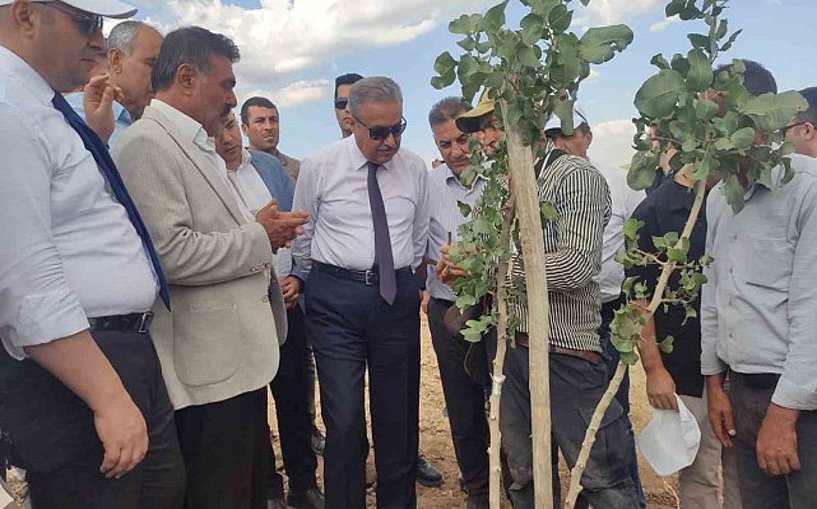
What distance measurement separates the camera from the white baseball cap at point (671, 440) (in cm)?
193

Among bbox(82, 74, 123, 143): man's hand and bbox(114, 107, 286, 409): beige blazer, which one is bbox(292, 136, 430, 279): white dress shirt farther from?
bbox(82, 74, 123, 143): man's hand

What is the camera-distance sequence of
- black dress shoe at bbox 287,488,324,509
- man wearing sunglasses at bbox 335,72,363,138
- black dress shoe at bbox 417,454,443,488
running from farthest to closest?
man wearing sunglasses at bbox 335,72,363,138
black dress shoe at bbox 417,454,443,488
black dress shoe at bbox 287,488,324,509

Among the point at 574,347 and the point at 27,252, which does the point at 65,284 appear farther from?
the point at 574,347

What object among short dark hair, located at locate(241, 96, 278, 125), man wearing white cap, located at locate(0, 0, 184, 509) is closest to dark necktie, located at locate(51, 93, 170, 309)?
man wearing white cap, located at locate(0, 0, 184, 509)

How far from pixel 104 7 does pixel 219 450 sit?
1349 millimetres

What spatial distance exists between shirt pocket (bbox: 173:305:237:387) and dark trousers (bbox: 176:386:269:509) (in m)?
0.11

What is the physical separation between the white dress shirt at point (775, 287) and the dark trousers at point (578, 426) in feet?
1.38

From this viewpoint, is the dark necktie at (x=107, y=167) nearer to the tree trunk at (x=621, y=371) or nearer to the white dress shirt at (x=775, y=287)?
the tree trunk at (x=621, y=371)

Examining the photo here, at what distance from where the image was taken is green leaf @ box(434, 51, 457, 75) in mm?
1375

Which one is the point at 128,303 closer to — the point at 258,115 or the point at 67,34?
the point at 67,34

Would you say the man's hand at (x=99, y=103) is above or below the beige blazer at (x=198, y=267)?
above

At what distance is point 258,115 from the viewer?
15.4ft

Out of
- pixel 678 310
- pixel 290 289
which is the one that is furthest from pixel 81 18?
pixel 678 310

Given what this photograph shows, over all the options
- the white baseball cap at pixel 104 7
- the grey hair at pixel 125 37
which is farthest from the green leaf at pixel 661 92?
the grey hair at pixel 125 37
